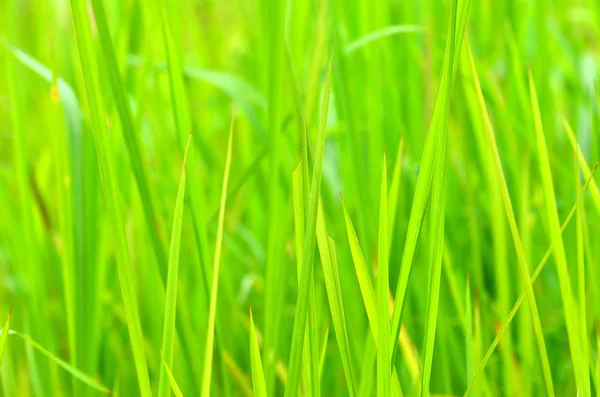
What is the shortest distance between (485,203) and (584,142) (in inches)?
6.1

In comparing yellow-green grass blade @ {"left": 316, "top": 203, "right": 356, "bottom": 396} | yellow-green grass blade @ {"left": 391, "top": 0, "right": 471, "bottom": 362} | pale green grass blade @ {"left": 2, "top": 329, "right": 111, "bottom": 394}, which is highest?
yellow-green grass blade @ {"left": 391, "top": 0, "right": 471, "bottom": 362}

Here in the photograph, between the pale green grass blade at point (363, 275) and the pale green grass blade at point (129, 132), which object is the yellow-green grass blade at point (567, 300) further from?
the pale green grass blade at point (129, 132)

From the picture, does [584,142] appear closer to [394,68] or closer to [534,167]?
[534,167]

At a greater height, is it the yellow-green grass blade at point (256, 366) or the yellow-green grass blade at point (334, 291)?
the yellow-green grass blade at point (334, 291)

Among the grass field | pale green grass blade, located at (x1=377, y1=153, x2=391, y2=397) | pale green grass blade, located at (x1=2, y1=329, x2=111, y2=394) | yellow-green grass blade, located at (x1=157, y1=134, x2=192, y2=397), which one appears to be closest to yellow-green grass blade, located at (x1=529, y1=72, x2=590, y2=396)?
the grass field

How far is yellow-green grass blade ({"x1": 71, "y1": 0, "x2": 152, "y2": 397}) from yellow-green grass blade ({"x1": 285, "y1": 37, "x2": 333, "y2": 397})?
0.09 m

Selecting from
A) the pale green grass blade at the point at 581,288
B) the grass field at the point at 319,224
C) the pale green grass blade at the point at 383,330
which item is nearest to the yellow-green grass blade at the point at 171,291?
the grass field at the point at 319,224

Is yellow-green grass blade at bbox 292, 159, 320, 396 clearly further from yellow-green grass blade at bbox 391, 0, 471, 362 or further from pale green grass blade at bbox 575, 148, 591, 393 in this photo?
pale green grass blade at bbox 575, 148, 591, 393

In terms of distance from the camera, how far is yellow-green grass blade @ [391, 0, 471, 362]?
32 cm

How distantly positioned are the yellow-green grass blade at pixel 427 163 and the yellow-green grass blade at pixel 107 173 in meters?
0.15

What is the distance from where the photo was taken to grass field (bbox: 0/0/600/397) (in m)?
0.36

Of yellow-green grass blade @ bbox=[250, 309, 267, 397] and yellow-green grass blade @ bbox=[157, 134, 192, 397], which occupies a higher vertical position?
yellow-green grass blade @ bbox=[157, 134, 192, 397]

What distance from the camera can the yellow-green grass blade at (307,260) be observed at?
1.02ft

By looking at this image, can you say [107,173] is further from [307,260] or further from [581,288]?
[581,288]
